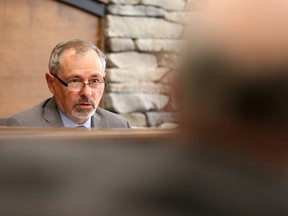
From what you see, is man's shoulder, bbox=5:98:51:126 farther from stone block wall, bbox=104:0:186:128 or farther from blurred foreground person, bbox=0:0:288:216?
stone block wall, bbox=104:0:186:128

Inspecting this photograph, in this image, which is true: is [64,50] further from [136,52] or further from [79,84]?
[136,52]

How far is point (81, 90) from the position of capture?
126 centimetres

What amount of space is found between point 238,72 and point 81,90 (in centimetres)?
101

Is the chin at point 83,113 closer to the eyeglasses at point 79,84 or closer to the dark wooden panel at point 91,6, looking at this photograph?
the eyeglasses at point 79,84

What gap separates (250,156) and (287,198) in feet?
0.11

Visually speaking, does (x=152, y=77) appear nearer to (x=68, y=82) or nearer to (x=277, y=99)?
(x=68, y=82)

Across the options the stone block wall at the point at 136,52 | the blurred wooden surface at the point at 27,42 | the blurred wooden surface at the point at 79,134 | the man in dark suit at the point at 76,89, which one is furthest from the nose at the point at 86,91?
the stone block wall at the point at 136,52

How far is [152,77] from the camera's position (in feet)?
8.50

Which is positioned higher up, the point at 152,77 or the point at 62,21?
the point at 62,21

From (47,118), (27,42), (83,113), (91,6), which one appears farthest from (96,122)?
(91,6)

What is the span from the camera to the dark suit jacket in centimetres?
109

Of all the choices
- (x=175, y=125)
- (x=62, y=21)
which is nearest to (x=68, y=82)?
(x=175, y=125)

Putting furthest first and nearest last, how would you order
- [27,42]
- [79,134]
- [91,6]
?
[91,6] < [27,42] < [79,134]

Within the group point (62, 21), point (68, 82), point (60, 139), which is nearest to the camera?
point (60, 139)
